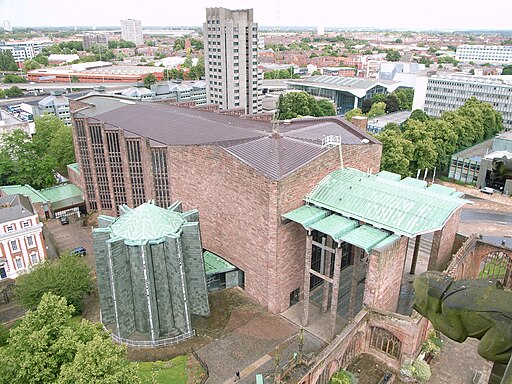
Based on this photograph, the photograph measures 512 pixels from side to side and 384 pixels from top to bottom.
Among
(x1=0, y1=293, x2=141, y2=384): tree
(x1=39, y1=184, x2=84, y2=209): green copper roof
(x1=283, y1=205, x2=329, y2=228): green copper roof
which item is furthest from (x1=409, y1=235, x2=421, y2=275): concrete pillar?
(x1=39, y1=184, x2=84, y2=209): green copper roof

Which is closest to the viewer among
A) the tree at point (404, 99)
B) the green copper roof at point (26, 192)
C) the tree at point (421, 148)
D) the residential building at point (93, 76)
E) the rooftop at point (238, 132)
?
the rooftop at point (238, 132)

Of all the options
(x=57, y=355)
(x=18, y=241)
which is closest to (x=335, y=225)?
(x=57, y=355)

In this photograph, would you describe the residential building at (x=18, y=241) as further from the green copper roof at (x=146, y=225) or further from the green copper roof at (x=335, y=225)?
the green copper roof at (x=335, y=225)

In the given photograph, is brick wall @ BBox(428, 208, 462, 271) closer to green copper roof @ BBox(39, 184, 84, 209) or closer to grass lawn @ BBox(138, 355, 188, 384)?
grass lawn @ BBox(138, 355, 188, 384)

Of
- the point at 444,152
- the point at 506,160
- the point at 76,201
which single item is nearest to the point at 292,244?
the point at 506,160

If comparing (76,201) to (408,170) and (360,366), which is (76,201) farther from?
(408,170)

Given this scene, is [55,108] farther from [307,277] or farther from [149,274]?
[307,277]

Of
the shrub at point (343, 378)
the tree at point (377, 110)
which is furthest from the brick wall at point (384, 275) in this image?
the tree at point (377, 110)

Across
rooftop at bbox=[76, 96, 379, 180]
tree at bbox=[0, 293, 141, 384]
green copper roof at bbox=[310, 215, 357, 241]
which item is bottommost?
tree at bbox=[0, 293, 141, 384]
